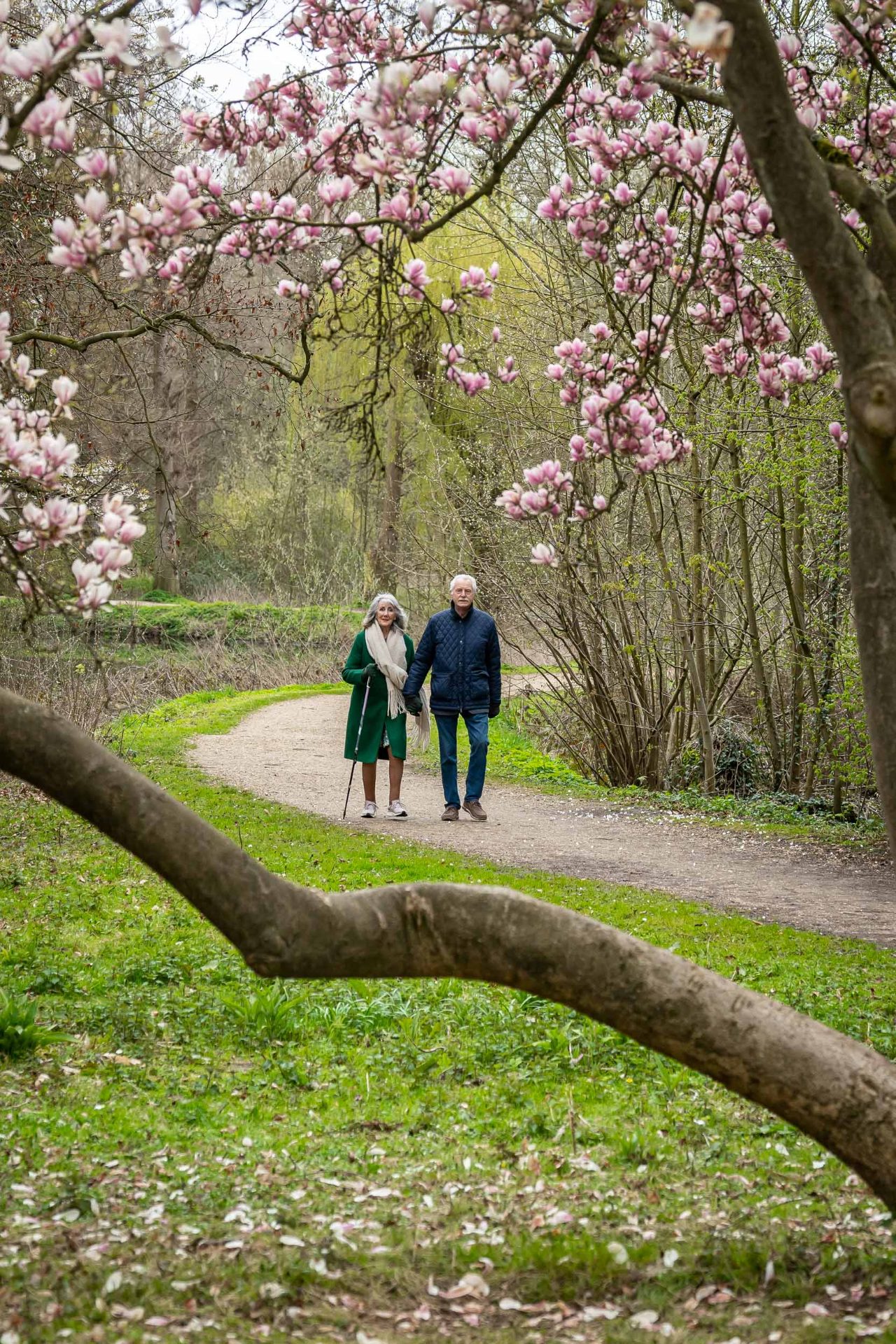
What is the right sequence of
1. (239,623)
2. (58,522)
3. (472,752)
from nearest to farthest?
(58,522) → (472,752) → (239,623)

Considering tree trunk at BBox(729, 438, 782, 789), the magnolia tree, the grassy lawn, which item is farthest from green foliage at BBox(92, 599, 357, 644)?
the magnolia tree

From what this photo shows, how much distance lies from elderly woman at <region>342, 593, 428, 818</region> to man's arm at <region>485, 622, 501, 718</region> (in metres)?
0.65

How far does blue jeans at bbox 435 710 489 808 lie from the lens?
11.3 m

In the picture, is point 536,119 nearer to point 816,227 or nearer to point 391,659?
point 816,227

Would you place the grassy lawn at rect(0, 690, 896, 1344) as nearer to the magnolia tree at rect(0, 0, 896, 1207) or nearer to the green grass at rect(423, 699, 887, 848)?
the magnolia tree at rect(0, 0, 896, 1207)

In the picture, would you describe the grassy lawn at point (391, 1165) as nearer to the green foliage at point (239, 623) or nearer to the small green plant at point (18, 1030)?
the small green plant at point (18, 1030)

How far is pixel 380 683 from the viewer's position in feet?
37.4

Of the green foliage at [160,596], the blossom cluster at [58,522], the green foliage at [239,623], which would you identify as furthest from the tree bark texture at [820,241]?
the green foliage at [160,596]

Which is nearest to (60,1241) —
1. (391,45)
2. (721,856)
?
(391,45)

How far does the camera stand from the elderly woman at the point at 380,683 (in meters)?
11.3

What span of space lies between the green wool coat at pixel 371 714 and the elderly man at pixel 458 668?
0.24 metres

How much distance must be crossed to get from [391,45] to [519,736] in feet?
45.6

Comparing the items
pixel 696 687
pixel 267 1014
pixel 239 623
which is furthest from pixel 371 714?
pixel 239 623

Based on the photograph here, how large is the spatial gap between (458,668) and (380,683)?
738mm
